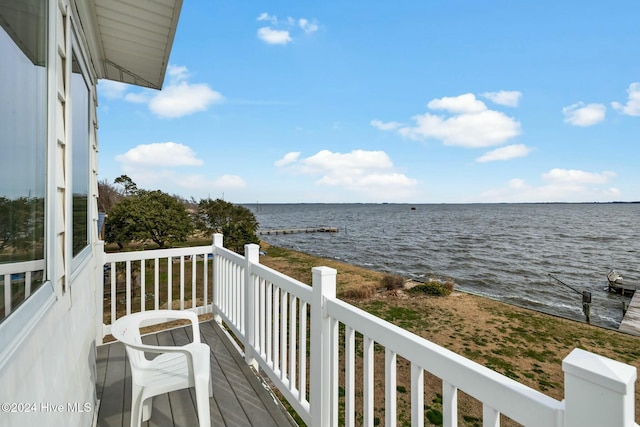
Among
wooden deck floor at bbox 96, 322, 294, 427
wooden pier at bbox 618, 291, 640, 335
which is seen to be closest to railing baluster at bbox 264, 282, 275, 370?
wooden deck floor at bbox 96, 322, 294, 427

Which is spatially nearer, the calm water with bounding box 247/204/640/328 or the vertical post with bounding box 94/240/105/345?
the vertical post with bounding box 94/240/105/345

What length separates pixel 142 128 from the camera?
1306 centimetres

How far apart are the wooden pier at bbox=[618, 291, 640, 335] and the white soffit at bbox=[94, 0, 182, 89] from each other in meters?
12.6

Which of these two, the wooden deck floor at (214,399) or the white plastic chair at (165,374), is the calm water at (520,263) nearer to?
the wooden deck floor at (214,399)

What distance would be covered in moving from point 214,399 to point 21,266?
6.16ft

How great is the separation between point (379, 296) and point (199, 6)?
9203 mm

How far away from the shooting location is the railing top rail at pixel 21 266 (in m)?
0.69

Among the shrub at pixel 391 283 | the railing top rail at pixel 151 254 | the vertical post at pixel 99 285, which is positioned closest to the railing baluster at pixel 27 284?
the vertical post at pixel 99 285

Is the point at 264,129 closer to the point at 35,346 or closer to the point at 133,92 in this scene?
the point at 133,92

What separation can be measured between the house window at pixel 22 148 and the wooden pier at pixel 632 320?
1260cm

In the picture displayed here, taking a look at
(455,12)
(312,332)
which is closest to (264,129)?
(455,12)

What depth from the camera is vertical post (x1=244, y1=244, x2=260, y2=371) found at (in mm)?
2623

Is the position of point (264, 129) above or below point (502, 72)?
below

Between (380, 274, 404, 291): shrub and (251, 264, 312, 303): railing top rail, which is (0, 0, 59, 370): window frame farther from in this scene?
(380, 274, 404, 291): shrub
